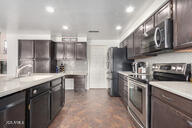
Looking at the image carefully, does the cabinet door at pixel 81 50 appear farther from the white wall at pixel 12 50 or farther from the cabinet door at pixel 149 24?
the cabinet door at pixel 149 24

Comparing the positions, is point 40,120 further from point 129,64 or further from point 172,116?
point 129,64

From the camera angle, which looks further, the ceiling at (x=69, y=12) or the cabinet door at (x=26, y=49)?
the cabinet door at (x=26, y=49)

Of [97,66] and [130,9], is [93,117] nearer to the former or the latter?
[130,9]

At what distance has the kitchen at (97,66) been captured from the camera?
121 centimetres

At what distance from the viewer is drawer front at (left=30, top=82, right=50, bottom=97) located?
138cm

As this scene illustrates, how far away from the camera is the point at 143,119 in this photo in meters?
1.67

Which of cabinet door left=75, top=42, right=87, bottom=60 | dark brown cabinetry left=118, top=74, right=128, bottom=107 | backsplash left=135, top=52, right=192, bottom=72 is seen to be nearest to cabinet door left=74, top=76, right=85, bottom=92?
cabinet door left=75, top=42, right=87, bottom=60

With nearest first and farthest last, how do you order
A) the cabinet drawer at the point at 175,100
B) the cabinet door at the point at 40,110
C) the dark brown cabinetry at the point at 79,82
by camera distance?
the cabinet drawer at the point at 175,100 → the cabinet door at the point at 40,110 → the dark brown cabinetry at the point at 79,82

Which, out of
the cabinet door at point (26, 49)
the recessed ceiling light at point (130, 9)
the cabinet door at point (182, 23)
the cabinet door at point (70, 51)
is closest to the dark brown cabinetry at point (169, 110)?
the cabinet door at point (182, 23)

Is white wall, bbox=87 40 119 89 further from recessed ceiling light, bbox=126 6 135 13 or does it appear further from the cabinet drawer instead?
the cabinet drawer

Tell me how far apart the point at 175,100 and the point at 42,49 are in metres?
4.63

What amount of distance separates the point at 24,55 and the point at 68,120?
3.59 m

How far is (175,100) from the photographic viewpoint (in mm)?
1043

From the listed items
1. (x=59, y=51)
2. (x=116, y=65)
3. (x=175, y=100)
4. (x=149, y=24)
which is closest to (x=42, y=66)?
(x=59, y=51)
